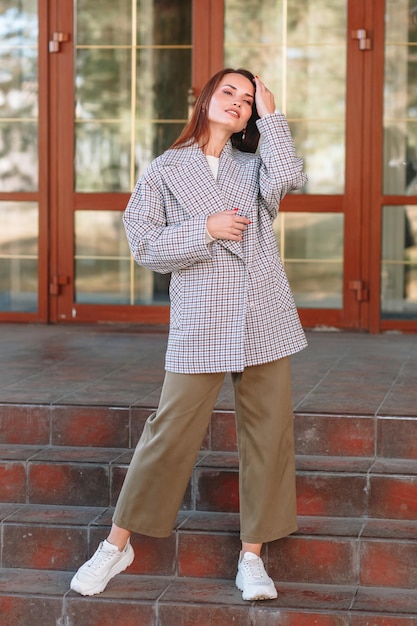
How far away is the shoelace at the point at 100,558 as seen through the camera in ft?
11.3

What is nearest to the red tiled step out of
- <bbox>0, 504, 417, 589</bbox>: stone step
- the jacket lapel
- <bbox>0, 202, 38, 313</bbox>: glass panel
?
<bbox>0, 504, 417, 589</bbox>: stone step

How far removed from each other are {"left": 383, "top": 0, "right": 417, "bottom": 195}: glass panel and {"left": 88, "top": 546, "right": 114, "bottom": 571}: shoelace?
135 inches

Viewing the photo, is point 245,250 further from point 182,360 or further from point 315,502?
point 315,502

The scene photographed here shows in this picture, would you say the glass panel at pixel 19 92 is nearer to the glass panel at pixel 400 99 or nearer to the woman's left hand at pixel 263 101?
the glass panel at pixel 400 99

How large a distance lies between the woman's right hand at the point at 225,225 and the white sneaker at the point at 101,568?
99 cm

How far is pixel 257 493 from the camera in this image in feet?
11.2

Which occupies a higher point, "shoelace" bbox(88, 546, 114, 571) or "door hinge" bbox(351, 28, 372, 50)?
"door hinge" bbox(351, 28, 372, 50)

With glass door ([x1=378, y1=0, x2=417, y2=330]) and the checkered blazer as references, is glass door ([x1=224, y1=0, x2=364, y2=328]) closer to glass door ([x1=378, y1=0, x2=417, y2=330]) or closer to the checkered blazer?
glass door ([x1=378, y1=0, x2=417, y2=330])

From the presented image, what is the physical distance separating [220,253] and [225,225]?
0.39 ft

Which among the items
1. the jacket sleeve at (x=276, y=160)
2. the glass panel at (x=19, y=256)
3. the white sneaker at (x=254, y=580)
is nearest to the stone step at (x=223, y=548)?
the white sneaker at (x=254, y=580)

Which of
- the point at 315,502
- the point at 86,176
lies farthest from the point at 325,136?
the point at 315,502

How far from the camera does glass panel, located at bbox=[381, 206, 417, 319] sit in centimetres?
632

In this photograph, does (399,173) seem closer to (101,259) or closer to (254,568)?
(101,259)

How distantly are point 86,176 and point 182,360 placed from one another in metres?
3.47
